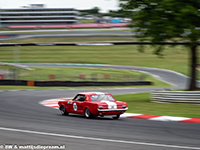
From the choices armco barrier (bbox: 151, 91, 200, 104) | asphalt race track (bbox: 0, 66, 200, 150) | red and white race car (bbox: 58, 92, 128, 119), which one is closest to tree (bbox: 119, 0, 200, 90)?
armco barrier (bbox: 151, 91, 200, 104)

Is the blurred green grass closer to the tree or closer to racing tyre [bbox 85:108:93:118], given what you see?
the tree

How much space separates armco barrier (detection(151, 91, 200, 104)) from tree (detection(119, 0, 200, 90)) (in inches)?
73.4

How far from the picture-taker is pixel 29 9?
118 meters

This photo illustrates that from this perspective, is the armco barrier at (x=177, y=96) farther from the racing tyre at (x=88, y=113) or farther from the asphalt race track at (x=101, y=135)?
the racing tyre at (x=88, y=113)

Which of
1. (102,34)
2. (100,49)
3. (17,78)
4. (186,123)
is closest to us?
(186,123)

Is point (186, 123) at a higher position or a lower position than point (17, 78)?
higher

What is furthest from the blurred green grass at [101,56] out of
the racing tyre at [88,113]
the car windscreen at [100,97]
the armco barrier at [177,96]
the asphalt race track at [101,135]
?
the asphalt race track at [101,135]

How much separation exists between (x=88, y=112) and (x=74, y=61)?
1666 inches

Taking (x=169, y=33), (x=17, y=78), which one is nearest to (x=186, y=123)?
(x=169, y=33)

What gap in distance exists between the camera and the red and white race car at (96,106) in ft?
37.3

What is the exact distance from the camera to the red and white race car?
11375 millimetres

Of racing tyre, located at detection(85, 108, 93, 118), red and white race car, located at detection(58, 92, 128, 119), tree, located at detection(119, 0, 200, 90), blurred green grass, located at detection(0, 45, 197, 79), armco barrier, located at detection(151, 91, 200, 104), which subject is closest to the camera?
red and white race car, located at detection(58, 92, 128, 119)

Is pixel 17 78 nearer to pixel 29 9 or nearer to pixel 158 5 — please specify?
Answer: pixel 158 5

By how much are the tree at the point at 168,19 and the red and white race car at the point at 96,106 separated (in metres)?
4.82
